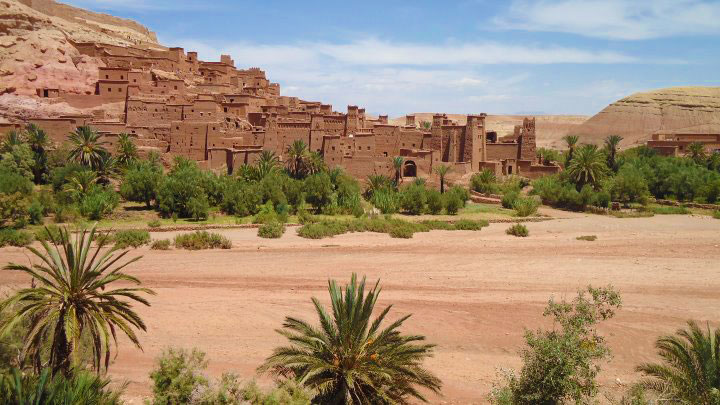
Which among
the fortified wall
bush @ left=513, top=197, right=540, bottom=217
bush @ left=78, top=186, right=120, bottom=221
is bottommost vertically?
bush @ left=78, top=186, right=120, bottom=221

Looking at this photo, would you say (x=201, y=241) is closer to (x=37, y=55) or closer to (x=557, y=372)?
(x=557, y=372)

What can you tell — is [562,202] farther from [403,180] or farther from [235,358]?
[235,358]

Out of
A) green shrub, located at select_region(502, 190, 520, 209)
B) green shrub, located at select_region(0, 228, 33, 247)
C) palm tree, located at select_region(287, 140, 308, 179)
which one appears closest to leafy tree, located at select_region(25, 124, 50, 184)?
green shrub, located at select_region(0, 228, 33, 247)

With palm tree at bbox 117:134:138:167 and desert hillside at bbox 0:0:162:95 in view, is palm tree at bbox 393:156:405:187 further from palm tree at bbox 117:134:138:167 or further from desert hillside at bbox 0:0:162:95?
desert hillside at bbox 0:0:162:95

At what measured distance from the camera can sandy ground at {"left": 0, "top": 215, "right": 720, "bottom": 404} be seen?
11484 mm

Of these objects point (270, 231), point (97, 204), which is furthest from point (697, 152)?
point (97, 204)

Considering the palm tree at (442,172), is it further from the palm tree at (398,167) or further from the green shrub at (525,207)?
the green shrub at (525,207)

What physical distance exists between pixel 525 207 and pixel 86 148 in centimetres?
2235

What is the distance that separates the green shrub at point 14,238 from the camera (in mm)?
19766

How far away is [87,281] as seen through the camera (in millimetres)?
→ 7133

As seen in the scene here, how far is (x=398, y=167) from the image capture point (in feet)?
104

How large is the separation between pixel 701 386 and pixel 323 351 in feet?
17.7

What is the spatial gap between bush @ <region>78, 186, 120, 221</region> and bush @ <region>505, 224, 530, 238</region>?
17.8 meters

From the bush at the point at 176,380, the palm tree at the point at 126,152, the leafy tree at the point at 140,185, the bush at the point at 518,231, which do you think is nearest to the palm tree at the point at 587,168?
the bush at the point at 518,231
